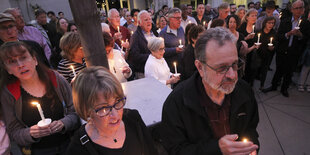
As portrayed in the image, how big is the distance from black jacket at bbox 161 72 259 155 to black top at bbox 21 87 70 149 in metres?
1.13

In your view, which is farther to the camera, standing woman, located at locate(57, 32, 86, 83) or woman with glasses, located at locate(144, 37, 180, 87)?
woman with glasses, located at locate(144, 37, 180, 87)

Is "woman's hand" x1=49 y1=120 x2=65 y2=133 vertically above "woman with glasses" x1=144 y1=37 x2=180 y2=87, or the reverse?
"woman with glasses" x1=144 y1=37 x2=180 y2=87

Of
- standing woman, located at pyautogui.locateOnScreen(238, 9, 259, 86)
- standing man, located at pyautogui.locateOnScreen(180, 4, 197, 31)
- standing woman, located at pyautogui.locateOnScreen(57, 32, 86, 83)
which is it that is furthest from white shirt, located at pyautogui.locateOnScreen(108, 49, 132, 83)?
standing man, located at pyautogui.locateOnScreen(180, 4, 197, 31)

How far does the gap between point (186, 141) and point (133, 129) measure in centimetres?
46

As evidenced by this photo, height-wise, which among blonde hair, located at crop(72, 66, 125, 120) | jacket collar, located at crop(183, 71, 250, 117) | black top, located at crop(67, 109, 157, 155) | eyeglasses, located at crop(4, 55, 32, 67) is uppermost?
eyeglasses, located at crop(4, 55, 32, 67)

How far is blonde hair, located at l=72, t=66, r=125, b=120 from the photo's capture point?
4.06 ft

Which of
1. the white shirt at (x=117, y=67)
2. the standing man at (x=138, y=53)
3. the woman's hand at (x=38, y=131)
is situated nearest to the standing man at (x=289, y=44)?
the standing man at (x=138, y=53)

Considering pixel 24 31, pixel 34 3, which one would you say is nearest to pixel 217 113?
pixel 24 31

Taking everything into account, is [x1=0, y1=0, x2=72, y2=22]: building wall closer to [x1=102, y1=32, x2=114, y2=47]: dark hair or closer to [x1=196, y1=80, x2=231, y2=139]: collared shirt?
[x1=102, y1=32, x2=114, y2=47]: dark hair

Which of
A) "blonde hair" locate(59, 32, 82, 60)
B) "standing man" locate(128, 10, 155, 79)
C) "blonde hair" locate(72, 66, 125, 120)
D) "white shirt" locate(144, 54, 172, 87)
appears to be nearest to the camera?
"blonde hair" locate(72, 66, 125, 120)

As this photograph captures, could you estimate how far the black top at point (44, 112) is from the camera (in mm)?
1740

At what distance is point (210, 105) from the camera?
1.48 m

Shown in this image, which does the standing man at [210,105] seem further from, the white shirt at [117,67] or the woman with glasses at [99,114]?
the white shirt at [117,67]

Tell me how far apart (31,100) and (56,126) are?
1.18 feet
